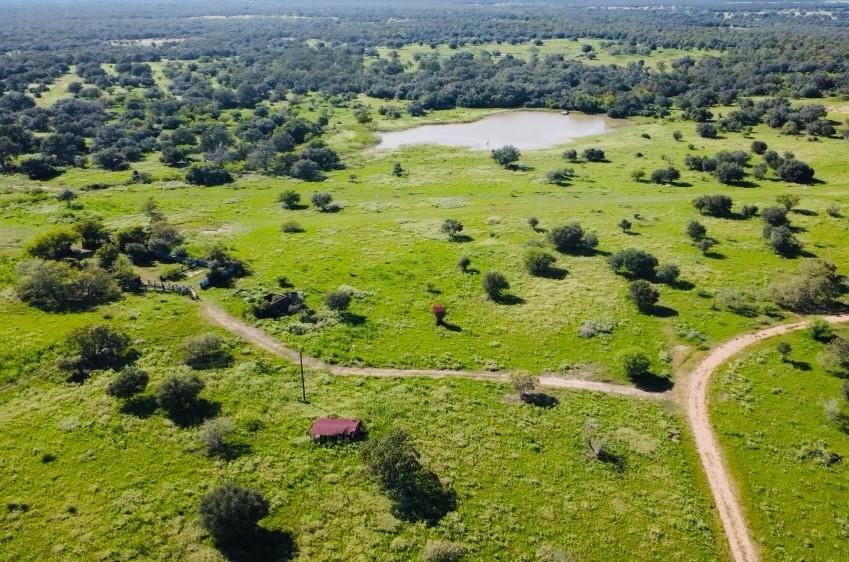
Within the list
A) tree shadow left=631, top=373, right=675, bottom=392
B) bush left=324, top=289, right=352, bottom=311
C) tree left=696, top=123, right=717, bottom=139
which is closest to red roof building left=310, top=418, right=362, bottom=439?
bush left=324, top=289, right=352, bottom=311

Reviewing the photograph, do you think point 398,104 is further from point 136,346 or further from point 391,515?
point 391,515

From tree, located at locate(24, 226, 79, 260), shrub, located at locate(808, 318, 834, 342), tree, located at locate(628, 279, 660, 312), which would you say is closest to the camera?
shrub, located at locate(808, 318, 834, 342)

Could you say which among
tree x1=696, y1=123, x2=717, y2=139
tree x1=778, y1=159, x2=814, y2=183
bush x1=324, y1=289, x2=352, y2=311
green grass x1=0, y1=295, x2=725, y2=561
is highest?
tree x1=696, y1=123, x2=717, y2=139

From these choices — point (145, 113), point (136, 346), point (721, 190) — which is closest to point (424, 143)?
point (721, 190)

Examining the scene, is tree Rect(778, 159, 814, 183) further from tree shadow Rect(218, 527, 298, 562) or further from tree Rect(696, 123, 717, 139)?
tree shadow Rect(218, 527, 298, 562)

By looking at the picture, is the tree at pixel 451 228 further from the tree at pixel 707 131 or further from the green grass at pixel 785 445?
the tree at pixel 707 131
